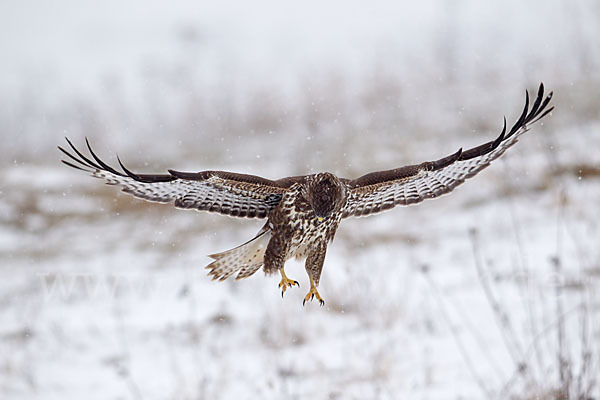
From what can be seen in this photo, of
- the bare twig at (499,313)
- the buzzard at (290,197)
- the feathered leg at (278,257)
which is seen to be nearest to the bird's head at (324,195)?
the buzzard at (290,197)

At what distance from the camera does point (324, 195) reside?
69.9 inches

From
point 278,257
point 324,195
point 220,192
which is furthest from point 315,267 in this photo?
point 220,192

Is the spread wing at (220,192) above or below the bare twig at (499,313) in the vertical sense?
above

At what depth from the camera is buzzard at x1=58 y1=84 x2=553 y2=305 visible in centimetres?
164

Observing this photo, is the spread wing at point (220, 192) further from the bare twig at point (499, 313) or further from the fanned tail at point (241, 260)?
the bare twig at point (499, 313)

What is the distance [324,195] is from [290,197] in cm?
10

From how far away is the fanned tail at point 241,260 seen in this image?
61.2 inches

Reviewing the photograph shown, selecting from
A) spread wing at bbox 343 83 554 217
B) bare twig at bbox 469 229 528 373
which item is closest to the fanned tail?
spread wing at bbox 343 83 554 217

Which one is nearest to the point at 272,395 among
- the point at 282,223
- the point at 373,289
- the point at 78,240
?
the point at 373,289

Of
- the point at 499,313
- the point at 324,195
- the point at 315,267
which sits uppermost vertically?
the point at 324,195

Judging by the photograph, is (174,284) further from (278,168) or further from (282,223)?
(282,223)

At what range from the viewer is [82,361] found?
21.1 ft

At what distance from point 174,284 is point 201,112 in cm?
301

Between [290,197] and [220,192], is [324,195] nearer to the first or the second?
[290,197]
